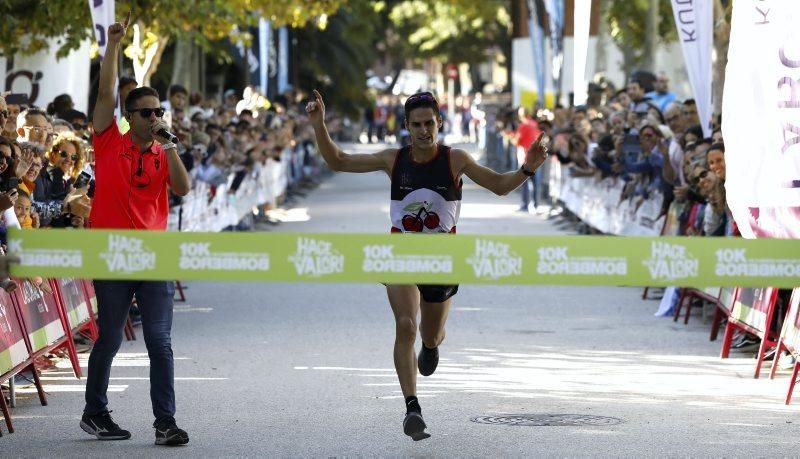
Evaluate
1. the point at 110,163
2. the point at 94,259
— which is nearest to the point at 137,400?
the point at 110,163

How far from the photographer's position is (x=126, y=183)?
349 inches

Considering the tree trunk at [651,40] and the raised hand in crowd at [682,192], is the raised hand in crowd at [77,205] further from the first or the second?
the tree trunk at [651,40]

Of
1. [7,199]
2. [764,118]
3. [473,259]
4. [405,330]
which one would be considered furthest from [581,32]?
[473,259]

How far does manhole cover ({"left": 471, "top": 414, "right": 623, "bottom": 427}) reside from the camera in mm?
9617

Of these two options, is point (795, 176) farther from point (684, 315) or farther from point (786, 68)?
point (684, 315)

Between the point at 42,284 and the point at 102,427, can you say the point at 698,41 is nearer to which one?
the point at 42,284

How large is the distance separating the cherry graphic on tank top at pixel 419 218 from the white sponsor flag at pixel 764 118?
2.19 m

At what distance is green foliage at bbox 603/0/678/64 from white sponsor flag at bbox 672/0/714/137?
65.0 feet

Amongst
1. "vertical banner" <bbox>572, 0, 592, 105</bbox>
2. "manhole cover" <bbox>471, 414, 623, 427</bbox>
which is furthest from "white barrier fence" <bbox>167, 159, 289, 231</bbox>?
"manhole cover" <bbox>471, 414, 623, 427</bbox>

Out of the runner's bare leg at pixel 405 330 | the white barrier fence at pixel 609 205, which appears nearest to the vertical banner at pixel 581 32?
the white barrier fence at pixel 609 205

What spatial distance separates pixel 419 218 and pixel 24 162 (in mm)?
3208

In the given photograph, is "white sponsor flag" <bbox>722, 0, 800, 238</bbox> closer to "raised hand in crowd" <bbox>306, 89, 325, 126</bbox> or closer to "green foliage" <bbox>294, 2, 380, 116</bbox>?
"raised hand in crowd" <bbox>306, 89, 325, 126</bbox>

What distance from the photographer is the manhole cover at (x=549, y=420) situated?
9.62 metres

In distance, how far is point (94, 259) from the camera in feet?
23.4
